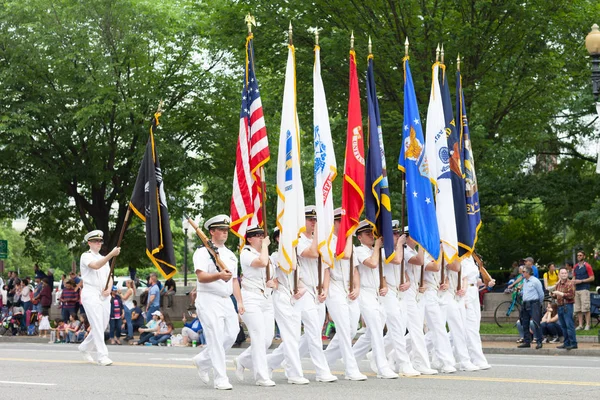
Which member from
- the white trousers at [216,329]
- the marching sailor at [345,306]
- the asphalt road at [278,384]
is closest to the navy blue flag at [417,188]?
the marching sailor at [345,306]

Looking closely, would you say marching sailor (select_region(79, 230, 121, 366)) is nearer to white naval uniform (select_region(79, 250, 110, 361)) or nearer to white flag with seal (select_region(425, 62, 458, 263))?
white naval uniform (select_region(79, 250, 110, 361))

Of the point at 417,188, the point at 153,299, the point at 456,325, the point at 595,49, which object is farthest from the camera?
the point at 153,299

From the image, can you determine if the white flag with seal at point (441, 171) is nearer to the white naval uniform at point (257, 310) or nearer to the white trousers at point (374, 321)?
the white trousers at point (374, 321)

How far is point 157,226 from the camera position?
48.6ft

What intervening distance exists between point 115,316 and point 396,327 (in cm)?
1385

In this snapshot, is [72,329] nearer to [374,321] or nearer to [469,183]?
[469,183]

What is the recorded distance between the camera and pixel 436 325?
14.3 metres

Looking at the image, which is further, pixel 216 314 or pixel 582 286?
pixel 582 286

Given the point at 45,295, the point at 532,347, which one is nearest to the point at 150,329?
the point at 45,295

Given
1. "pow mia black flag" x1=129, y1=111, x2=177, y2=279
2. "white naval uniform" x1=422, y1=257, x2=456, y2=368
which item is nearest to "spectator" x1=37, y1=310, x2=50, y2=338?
"pow mia black flag" x1=129, y1=111, x2=177, y2=279

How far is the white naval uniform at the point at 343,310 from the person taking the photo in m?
13.1

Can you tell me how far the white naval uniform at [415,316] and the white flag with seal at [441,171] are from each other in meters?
0.77

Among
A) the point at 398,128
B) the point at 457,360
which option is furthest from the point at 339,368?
the point at 398,128

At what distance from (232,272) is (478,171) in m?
19.9
